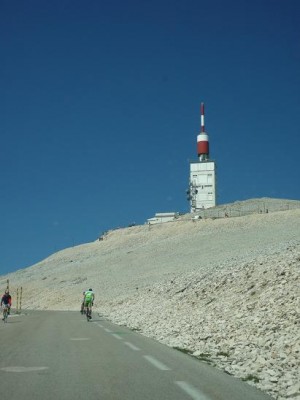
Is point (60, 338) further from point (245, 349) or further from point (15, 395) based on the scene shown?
point (15, 395)

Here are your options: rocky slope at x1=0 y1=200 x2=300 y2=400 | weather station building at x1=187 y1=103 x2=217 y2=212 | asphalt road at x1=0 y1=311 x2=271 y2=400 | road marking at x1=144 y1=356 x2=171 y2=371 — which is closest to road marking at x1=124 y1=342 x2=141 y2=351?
asphalt road at x1=0 y1=311 x2=271 y2=400

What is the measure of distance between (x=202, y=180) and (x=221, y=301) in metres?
115

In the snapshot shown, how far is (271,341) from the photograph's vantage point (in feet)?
44.7

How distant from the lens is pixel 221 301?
79.6 feet

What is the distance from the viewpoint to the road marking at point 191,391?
8.04m

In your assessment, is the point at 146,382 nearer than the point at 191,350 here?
Yes

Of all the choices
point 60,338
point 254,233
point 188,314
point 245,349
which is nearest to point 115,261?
point 254,233

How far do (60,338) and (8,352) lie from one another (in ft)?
14.1

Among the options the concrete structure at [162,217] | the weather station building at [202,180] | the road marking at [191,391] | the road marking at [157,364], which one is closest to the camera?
the road marking at [191,391]

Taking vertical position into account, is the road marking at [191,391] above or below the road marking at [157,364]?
above

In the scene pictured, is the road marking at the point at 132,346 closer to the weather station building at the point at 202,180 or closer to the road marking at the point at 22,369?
the road marking at the point at 22,369

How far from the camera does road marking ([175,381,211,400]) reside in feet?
26.4

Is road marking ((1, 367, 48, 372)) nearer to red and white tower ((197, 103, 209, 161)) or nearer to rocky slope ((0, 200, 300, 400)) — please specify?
rocky slope ((0, 200, 300, 400))

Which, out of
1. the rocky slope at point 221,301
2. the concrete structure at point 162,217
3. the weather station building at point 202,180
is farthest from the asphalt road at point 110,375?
the weather station building at point 202,180
